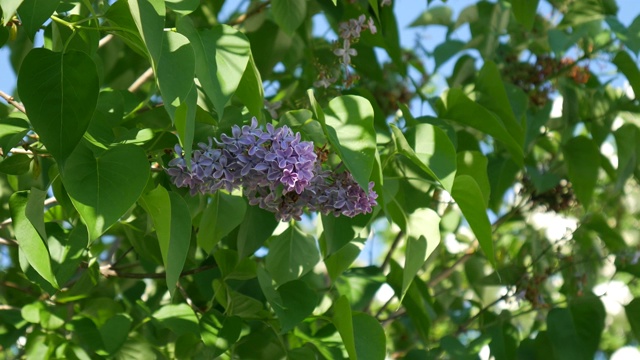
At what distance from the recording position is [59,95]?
2.49ft

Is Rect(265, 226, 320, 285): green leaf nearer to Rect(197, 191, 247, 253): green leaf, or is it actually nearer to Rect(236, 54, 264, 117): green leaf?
Rect(197, 191, 247, 253): green leaf

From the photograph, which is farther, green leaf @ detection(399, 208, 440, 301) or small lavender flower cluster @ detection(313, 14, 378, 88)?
small lavender flower cluster @ detection(313, 14, 378, 88)

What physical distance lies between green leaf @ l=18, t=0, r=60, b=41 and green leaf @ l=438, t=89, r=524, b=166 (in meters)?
0.50

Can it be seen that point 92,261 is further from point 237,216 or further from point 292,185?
point 292,185

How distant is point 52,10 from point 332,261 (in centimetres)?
43

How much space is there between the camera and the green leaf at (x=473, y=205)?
2.92 ft

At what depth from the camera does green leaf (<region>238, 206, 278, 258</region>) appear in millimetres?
1026

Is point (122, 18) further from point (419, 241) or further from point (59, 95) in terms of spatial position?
point (419, 241)

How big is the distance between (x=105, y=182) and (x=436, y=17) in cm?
109

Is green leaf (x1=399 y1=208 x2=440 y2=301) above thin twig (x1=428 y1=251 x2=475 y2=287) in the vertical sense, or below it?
above

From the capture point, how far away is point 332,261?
1.04 meters

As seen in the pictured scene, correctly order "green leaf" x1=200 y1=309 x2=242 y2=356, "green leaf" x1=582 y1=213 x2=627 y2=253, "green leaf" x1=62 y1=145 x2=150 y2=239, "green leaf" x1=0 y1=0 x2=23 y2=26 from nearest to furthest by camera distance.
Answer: "green leaf" x1=0 y1=0 x2=23 y2=26, "green leaf" x1=62 y1=145 x2=150 y2=239, "green leaf" x1=200 y1=309 x2=242 y2=356, "green leaf" x1=582 y1=213 x2=627 y2=253

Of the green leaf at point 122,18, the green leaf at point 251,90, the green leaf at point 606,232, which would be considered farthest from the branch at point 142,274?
the green leaf at point 606,232

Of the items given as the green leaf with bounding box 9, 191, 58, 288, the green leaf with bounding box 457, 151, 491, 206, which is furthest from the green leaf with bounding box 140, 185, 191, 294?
the green leaf with bounding box 457, 151, 491, 206
